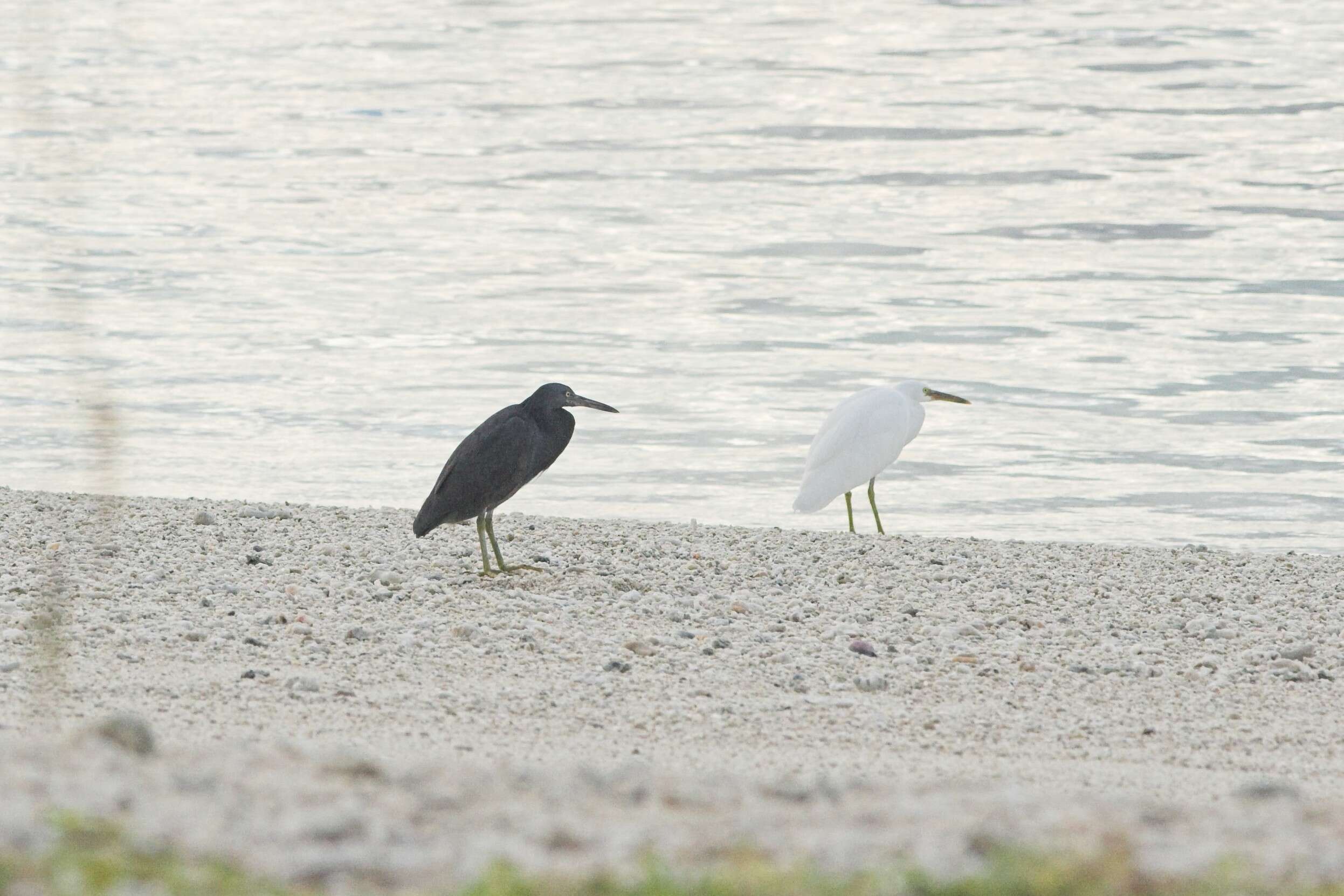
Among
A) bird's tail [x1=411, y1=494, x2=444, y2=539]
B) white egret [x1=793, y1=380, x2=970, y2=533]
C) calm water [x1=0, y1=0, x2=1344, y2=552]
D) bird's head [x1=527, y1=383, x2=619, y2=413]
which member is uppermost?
bird's head [x1=527, y1=383, x2=619, y2=413]

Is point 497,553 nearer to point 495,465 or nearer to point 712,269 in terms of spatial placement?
point 495,465

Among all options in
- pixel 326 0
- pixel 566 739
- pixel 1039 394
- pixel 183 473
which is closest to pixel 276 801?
pixel 566 739

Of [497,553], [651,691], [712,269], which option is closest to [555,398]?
[497,553]

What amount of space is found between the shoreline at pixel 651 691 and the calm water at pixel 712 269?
0.90 meters

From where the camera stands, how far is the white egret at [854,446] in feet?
35.4

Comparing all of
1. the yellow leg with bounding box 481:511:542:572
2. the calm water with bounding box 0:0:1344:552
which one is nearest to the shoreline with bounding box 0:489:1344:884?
the yellow leg with bounding box 481:511:542:572

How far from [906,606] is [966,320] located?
988 centimetres

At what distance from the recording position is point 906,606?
810cm

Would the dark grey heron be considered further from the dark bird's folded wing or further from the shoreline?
the shoreline

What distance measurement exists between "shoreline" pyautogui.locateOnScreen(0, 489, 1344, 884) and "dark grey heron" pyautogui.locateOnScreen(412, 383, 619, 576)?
0.96 feet

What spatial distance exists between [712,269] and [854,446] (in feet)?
31.9

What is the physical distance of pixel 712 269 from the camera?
20.3m

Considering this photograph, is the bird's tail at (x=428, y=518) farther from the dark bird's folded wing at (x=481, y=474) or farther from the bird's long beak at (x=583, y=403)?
the bird's long beak at (x=583, y=403)

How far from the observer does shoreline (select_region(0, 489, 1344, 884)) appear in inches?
148
